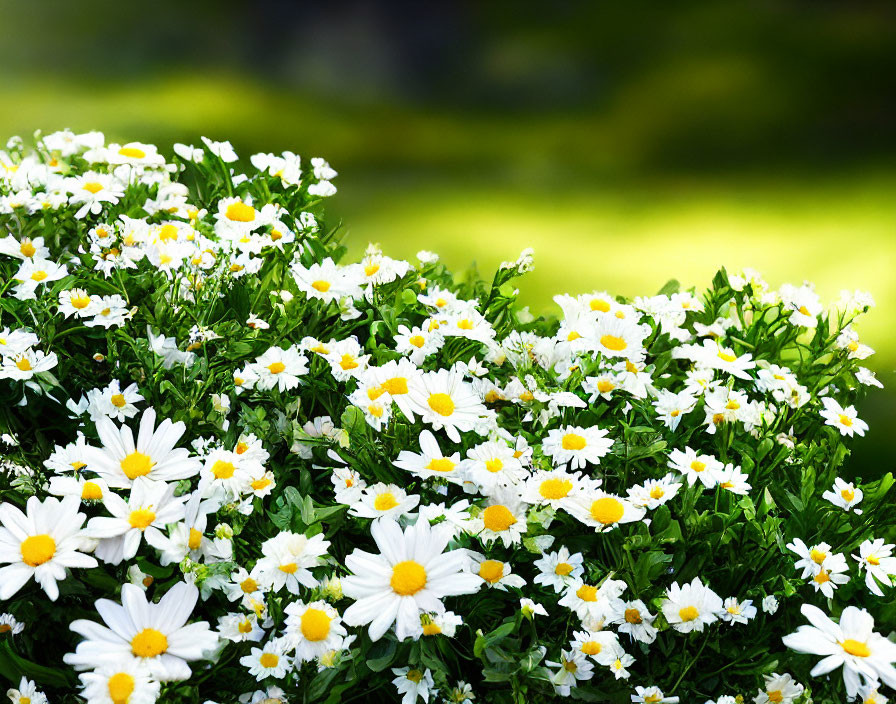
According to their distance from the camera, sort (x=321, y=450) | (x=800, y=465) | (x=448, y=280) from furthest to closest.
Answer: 1. (x=448, y=280)
2. (x=800, y=465)
3. (x=321, y=450)

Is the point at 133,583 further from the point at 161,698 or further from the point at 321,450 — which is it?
the point at 321,450

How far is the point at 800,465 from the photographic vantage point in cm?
163

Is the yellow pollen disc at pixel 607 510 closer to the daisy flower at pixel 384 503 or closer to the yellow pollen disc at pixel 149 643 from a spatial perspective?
the daisy flower at pixel 384 503

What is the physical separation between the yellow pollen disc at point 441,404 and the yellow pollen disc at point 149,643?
0.47 meters

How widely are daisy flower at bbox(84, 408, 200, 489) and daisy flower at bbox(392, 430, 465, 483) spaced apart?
0.28 metres

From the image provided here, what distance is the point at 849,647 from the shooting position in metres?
1.13

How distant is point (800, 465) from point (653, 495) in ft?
1.40

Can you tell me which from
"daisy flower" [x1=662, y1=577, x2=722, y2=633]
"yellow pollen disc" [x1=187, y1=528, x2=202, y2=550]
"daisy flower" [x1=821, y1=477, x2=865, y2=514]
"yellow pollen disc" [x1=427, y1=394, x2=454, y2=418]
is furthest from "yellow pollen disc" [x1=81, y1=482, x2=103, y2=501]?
"daisy flower" [x1=821, y1=477, x2=865, y2=514]

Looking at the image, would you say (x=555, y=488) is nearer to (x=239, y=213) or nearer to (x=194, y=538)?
(x=194, y=538)

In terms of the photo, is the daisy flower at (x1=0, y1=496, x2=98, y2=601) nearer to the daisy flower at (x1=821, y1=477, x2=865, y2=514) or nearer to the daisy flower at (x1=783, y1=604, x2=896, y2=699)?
the daisy flower at (x1=783, y1=604, x2=896, y2=699)

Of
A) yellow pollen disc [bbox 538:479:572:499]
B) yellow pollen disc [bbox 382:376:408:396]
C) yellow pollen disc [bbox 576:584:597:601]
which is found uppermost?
yellow pollen disc [bbox 382:376:408:396]

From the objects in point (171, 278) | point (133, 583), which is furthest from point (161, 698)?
point (171, 278)

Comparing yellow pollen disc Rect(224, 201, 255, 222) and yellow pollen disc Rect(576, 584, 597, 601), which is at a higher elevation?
yellow pollen disc Rect(224, 201, 255, 222)

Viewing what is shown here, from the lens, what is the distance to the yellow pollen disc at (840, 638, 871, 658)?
1.12 metres
